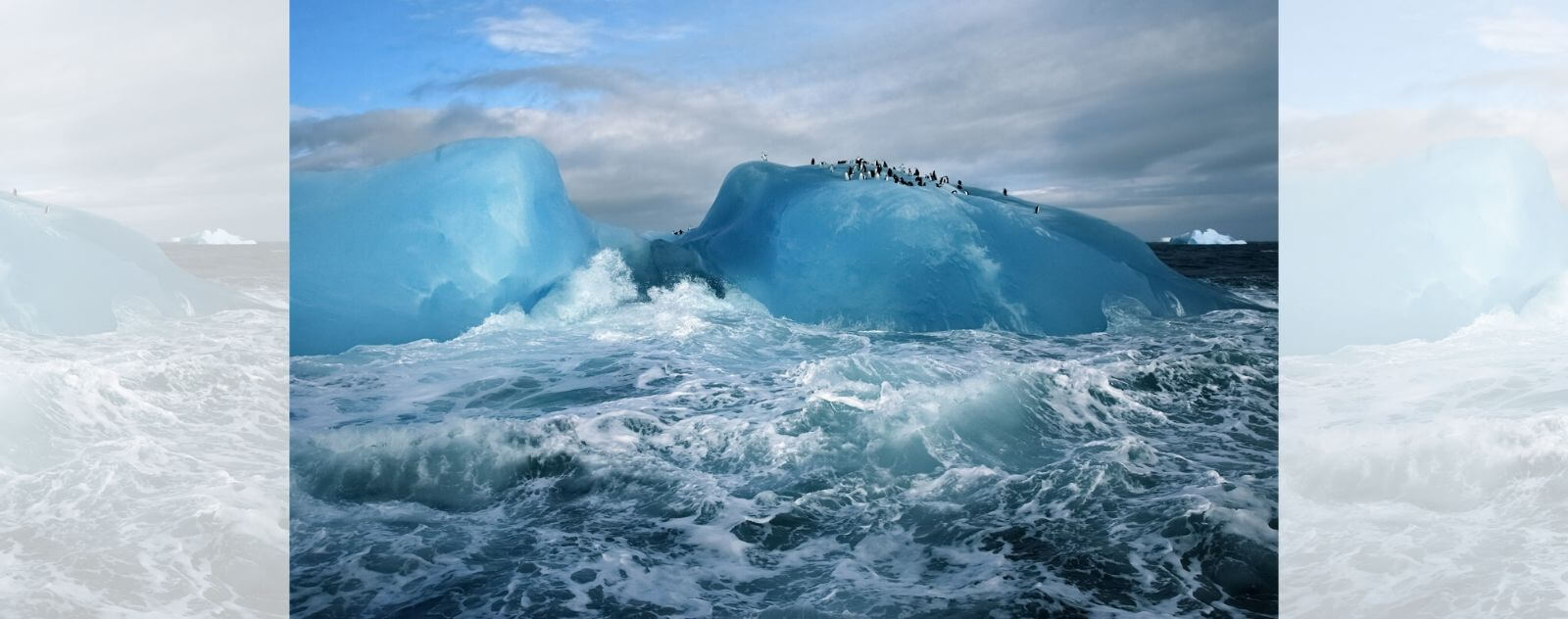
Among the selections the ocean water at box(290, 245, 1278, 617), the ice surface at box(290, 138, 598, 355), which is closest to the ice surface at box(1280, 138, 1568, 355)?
the ocean water at box(290, 245, 1278, 617)

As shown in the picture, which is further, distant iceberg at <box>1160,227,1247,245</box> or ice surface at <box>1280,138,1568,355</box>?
ice surface at <box>1280,138,1568,355</box>

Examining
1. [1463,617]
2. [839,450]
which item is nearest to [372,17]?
[839,450]

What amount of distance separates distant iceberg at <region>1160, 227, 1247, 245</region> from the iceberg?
19cm

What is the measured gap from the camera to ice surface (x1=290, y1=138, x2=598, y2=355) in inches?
201

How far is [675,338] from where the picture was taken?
526 cm

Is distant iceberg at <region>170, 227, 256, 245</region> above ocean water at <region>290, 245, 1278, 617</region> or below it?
above

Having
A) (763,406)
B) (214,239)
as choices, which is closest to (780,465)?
(763,406)

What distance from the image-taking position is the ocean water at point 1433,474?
4.18 metres

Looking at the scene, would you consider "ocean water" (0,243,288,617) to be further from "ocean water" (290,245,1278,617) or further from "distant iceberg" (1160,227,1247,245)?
"distant iceberg" (1160,227,1247,245)

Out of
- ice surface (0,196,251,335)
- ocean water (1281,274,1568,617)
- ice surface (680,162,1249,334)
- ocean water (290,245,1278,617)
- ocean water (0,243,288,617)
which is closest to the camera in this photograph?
ocean water (290,245,1278,617)

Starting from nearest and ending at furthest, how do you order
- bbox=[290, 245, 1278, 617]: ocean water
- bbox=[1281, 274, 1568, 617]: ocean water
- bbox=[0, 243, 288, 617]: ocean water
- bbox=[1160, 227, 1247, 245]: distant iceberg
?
bbox=[290, 245, 1278, 617]: ocean water, bbox=[1281, 274, 1568, 617]: ocean water, bbox=[0, 243, 288, 617]: ocean water, bbox=[1160, 227, 1247, 245]: distant iceberg

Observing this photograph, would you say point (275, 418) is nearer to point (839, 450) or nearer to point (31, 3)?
point (31, 3)

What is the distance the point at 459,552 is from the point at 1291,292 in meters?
4.90

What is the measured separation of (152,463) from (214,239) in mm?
1710
